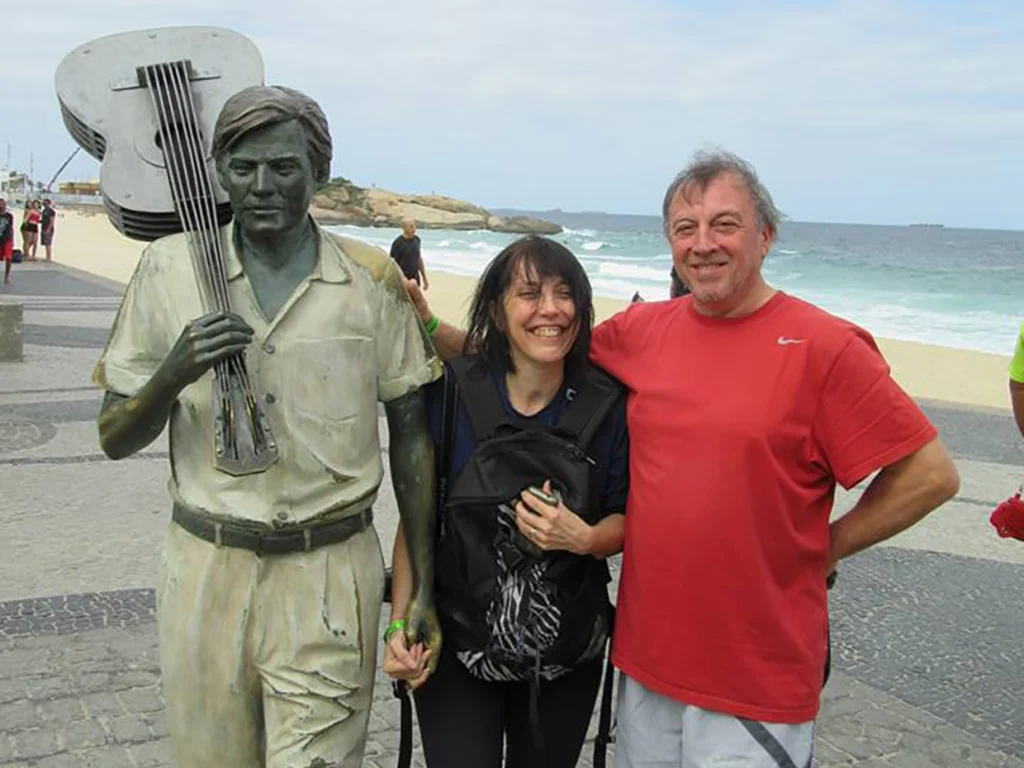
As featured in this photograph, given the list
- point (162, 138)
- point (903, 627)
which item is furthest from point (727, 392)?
point (903, 627)

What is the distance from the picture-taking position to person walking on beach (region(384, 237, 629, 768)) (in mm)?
2344

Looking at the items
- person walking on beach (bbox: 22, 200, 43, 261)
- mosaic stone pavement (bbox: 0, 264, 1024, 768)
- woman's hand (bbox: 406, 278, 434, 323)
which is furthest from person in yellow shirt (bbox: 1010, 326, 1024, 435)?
person walking on beach (bbox: 22, 200, 43, 261)

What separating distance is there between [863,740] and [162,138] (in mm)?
3151

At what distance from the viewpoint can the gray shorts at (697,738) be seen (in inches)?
88.7

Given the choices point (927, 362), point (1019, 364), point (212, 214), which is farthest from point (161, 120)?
point (927, 362)

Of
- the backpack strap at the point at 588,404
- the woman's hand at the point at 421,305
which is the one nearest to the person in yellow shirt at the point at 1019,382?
the backpack strap at the point at 588,404

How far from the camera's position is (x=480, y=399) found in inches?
95.1

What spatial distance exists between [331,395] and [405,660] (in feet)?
1.98

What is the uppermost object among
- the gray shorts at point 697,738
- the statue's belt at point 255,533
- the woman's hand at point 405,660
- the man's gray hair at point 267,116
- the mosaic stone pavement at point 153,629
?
the man's gray hair at point 267,116

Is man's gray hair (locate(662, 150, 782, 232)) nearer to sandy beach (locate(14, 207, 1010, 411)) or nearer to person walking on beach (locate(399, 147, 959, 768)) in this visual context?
person walking on beach (locate(399, 147, 959, 768))

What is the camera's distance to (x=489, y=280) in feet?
8.14

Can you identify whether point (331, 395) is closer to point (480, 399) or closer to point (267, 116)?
point (480, 399)

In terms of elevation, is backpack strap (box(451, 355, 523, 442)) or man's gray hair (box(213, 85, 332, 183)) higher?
man's gray hair (box(213, 85, 332, 183))

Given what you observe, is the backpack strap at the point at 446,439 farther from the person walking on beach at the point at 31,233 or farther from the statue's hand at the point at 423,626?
the person walking on beach at the point at 31,233
